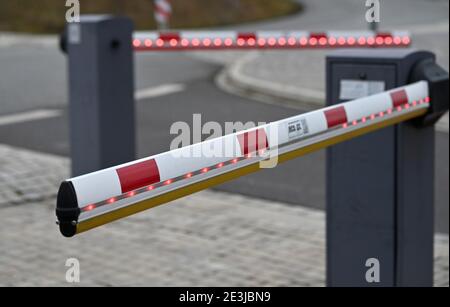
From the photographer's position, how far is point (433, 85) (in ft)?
15.7

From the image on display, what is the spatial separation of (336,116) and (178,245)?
2529 mm

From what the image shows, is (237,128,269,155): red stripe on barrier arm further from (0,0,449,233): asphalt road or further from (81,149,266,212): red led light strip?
(0,0,449,233): asphalt road

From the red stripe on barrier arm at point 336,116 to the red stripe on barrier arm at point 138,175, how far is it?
3.86ft

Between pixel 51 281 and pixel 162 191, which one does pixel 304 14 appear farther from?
pixel 162 191

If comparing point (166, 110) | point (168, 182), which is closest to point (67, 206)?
point (168, 182)

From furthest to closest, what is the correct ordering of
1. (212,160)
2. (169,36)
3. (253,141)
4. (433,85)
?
(169,36), (433,85), (253,141), (212,160)

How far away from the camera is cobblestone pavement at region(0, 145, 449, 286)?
5824 mm

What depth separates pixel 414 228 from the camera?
16.2 feet

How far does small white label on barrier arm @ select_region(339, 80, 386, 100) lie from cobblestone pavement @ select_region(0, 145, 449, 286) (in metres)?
1.38

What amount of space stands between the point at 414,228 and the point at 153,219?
8.88ft

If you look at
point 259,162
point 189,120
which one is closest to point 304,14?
point 189,120

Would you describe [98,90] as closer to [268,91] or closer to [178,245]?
[178,245]

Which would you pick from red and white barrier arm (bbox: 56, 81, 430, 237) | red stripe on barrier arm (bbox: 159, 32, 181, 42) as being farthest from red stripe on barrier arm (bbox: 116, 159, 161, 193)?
red stripe on barrier arm (bbox: 159, 32, 181, 42)

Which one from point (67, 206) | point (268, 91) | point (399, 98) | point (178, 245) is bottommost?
point (178, 245)
